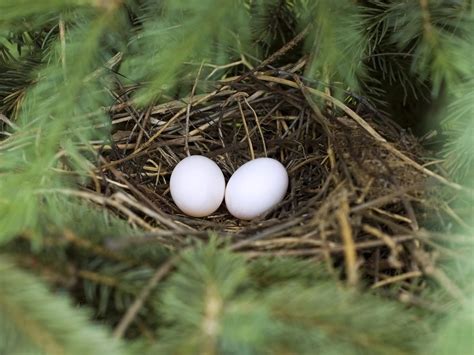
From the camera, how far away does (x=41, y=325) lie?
0.58 metres

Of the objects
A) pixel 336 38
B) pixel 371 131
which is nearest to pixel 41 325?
pixel 336 38

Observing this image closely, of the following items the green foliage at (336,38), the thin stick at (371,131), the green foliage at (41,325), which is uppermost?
the green foliage at (336,38)

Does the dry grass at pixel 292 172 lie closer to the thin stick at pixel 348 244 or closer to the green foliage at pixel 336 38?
the thin stick at pixel 348 244

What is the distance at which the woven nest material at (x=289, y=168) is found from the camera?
0.80m

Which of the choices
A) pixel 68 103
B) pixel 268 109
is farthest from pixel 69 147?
pixel 268 109

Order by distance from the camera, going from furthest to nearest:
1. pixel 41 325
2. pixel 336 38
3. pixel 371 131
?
pixel 371 131, pixel 336 38, pixel 41 325

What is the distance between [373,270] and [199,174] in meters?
0.45

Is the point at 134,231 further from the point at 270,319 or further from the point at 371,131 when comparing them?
the point at 371,131

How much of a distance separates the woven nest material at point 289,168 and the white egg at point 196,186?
0.10 ft

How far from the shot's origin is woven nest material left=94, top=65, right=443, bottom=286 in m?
0.80

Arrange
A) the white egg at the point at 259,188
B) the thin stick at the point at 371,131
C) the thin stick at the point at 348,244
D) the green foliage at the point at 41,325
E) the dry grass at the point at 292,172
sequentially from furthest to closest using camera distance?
the white egg at the point at 259,188 → the thin stick at the point at 371,131 → the dry grass at the point at 292,172 → the thin stick at the point at 348,244 → the green foliage at the point at 41,325

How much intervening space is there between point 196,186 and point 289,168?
0.65ft

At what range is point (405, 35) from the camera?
942 mm

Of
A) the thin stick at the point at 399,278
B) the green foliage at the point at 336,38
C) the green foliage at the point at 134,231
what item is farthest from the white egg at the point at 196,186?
the thin stick at the point at 399,278
